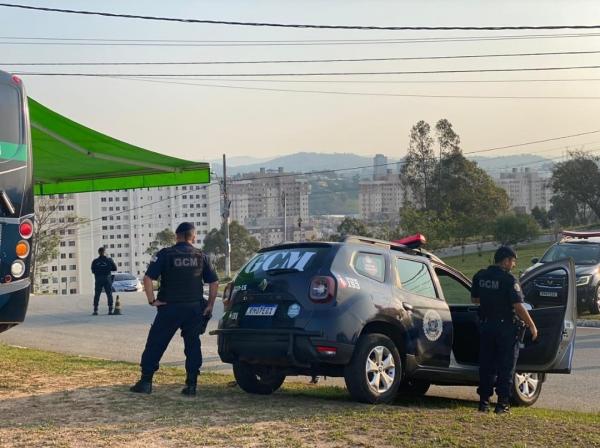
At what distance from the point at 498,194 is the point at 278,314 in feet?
216

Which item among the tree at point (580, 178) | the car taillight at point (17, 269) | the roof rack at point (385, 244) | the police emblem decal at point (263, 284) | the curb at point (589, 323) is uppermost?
the tree at point (580, 178)

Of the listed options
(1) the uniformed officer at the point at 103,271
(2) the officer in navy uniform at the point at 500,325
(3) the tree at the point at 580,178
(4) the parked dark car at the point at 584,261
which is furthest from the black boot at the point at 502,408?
(3) the tree at the point at 580,178

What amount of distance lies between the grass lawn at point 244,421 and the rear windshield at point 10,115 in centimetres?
258

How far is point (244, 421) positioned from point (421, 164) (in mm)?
70610

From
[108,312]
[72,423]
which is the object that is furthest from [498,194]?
[72,423]

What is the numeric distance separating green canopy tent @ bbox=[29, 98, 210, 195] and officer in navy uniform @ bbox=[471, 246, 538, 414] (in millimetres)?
6259

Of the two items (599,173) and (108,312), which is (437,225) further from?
(108,312)

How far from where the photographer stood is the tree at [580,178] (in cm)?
6662

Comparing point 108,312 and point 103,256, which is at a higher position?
point 103,256

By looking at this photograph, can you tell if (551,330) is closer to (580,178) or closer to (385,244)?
(385,244)

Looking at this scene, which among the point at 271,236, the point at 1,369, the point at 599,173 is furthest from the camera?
the point at 271,236

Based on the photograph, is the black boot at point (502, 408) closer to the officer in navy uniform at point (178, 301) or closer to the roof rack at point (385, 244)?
the roof rack at point (385, 244)

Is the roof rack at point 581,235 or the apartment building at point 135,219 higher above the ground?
the apartment building at point 135,219

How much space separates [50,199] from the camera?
76.9 meters
